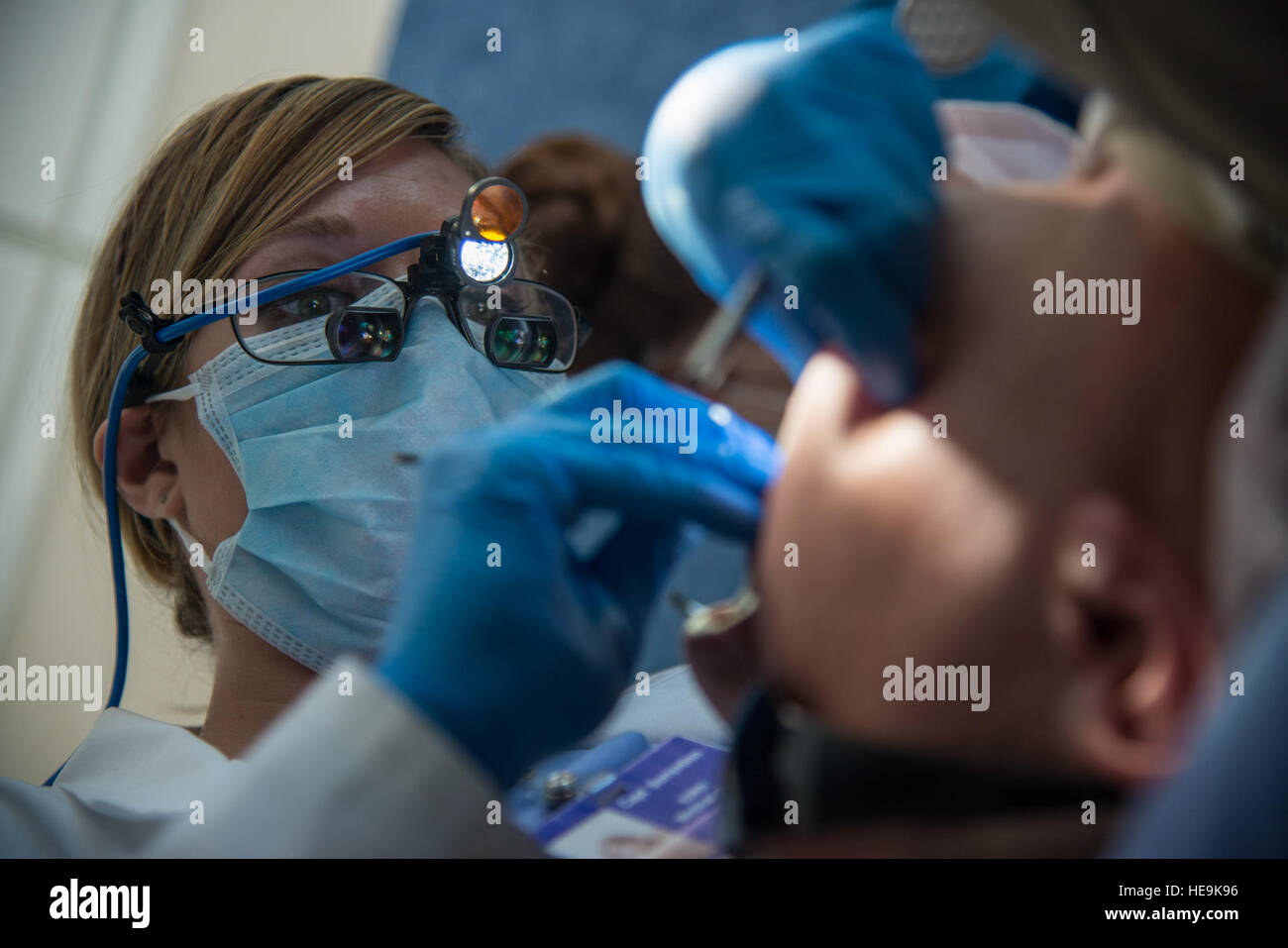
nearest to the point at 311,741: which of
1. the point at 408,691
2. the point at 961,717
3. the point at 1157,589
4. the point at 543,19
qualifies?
the point at 408,691

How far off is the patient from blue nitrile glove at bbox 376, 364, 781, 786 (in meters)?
0.16

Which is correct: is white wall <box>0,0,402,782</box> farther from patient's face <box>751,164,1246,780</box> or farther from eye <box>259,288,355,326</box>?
patient's face <box>751,164,1246,780</box>

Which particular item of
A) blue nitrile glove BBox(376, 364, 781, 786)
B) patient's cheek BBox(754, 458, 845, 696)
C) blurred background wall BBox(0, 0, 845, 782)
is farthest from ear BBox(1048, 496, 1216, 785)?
blurred background wall BBox(0, 0, 845, 782)

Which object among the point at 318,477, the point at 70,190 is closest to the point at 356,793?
the point at 318,477

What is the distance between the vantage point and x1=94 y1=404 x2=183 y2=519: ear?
3.99 feet

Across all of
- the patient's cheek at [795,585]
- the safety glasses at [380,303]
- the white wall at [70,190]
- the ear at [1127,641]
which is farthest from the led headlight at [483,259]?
the white wall at [70,190]

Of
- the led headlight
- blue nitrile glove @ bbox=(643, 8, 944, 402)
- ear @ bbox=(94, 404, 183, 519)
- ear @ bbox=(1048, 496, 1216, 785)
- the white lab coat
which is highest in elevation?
the led headlight

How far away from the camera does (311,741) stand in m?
0.64

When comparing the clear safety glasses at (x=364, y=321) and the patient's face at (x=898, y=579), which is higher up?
the clear safety glasses at (x=364, y=321)

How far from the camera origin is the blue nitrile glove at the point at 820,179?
542mm

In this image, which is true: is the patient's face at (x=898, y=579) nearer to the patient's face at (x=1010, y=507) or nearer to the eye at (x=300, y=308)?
the patient's face at (x=1010, y=507)

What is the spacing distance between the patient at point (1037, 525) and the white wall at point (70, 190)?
225cm
